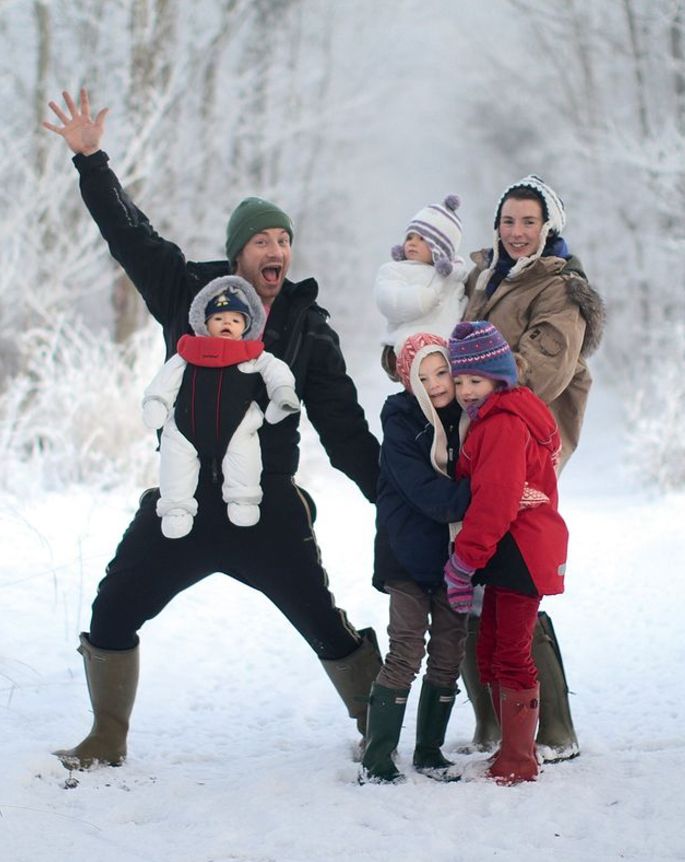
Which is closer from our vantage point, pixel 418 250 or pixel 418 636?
pixel 418 636

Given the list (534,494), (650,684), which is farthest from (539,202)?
(650,684)

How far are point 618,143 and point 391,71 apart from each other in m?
6.10

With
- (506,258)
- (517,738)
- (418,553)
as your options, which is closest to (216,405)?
(418,553)

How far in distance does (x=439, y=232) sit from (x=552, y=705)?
1.65 m

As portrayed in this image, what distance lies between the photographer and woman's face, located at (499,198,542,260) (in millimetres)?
3340

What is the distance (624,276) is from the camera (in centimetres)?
1770

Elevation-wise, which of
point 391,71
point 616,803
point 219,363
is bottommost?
point 616,803

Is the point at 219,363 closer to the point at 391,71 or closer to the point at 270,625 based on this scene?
the point at 270,625

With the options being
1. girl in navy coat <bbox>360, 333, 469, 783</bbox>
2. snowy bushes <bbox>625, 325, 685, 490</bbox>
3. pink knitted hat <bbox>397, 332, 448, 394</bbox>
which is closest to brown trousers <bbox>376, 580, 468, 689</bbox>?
girl in navy coat <bbox>360, 333, 469, 783</bbox>

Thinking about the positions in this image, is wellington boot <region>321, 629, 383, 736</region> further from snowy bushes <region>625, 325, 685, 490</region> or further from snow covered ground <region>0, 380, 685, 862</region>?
snowy bushes <region>625, 325, 685, 490</region>

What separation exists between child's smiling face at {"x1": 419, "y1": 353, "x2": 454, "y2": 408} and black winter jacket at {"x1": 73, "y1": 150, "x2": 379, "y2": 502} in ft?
1.12

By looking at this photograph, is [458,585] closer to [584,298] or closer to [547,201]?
[584,298]

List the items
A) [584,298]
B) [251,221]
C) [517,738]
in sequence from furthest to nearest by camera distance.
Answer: [251,221] → [584,298] → [517,738]

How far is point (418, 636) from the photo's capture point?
123 inches
